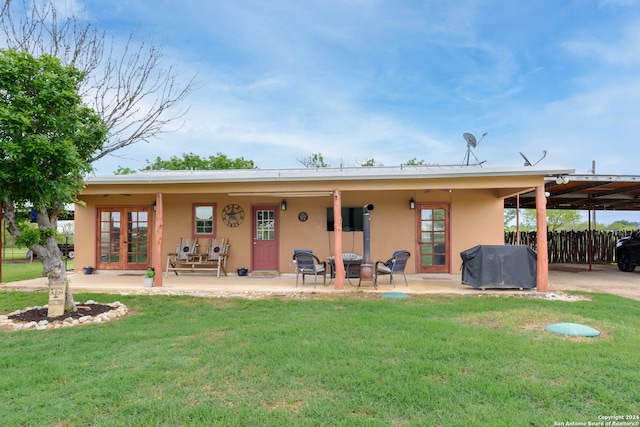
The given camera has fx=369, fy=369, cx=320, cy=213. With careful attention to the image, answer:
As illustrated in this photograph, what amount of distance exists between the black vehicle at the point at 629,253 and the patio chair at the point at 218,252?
11585mm

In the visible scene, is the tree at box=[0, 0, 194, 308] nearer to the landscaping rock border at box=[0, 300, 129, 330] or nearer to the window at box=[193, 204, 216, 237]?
the landscaping rock border at box=[0, 300, 129, 330]

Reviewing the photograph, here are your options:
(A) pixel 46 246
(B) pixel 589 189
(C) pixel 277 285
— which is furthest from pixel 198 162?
(B) pixel 589 189

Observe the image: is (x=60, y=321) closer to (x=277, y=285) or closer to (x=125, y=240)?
(x=277, y=285)

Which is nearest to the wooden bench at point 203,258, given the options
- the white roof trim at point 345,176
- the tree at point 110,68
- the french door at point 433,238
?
the white roof trim at point 345,176

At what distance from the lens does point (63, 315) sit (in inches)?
195

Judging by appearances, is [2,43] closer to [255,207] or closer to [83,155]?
[83,155]

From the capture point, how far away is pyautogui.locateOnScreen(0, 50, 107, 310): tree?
430cm

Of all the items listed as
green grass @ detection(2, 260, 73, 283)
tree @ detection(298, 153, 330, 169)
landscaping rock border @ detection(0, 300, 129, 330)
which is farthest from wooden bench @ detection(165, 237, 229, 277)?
tree @ detection(298, 153, 330, 169)

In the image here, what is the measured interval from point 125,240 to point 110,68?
4289 mm

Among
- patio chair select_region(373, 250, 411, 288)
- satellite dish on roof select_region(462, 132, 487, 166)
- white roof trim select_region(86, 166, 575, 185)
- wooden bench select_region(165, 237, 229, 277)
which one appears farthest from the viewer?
satellite dish on roof select_region(462, 132, 487, 166)

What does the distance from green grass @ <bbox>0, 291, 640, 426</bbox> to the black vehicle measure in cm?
735

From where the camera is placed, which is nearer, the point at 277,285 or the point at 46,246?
the point at 46,246

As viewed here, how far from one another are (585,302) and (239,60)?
11.8m

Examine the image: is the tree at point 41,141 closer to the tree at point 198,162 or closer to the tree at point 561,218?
the tree at point 198,162
